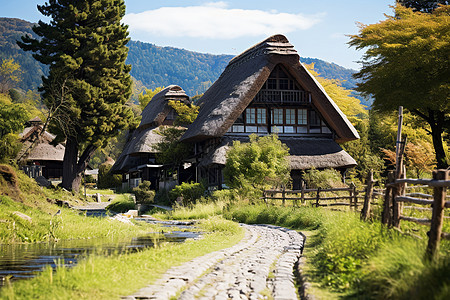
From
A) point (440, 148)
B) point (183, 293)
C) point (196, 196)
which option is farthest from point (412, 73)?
point (183, 293)

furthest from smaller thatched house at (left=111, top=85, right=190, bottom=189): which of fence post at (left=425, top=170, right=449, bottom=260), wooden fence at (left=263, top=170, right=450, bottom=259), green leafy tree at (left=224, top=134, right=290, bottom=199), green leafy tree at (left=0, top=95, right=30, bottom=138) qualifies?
fence post at (left=425, top=170, right=449, bottom=260)

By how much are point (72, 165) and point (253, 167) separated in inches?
622

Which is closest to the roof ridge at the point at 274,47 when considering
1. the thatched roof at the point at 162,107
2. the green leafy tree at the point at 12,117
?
the thatched roof at the point at 162,107

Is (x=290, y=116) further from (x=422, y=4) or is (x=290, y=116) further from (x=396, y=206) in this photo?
(x=396, y=206)

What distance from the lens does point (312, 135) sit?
3250cm

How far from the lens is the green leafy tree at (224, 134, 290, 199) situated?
25.0 metres

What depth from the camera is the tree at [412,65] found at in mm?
23141

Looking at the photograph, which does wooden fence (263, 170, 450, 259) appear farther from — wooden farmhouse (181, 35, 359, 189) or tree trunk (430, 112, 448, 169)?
wooden farmhouse (181, 35, 359, 189)

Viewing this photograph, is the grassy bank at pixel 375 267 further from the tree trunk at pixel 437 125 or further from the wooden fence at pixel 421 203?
the tree trunk at pixel 437 125

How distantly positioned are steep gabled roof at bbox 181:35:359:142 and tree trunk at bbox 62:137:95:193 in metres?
7.80

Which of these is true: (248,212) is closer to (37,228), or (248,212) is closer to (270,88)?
(37,228)

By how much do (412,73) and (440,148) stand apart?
422 centimetres

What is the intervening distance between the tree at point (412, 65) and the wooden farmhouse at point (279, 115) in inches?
195

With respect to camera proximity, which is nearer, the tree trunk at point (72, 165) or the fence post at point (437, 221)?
the fence post at point (437, 221)
